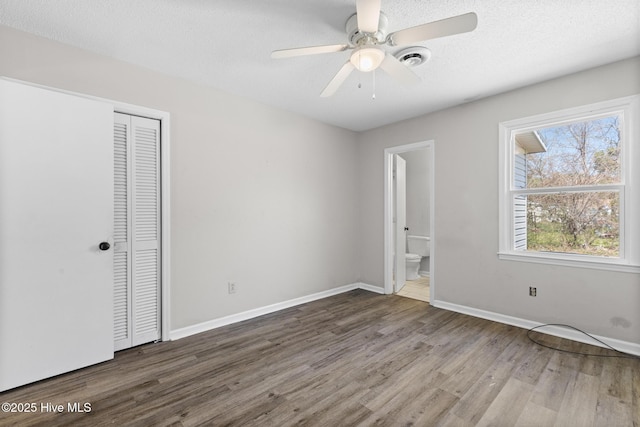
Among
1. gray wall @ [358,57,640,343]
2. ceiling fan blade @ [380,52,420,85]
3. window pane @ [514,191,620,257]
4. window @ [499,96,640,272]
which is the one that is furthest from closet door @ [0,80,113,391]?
window pane @ [514,191,620,257]

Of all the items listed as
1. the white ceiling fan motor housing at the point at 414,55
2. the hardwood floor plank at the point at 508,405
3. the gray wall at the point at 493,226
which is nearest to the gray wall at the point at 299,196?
the gray wall at the point at 493,226

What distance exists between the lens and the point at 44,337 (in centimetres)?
209

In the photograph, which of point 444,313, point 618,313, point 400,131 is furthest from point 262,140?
point 618,313

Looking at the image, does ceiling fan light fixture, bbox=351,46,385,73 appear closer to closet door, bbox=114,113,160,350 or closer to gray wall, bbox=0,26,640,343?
gray wall, bbox=0,26,640,343

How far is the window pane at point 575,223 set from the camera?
2.65m

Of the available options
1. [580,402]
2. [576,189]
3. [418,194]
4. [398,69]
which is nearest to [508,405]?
[580,402]

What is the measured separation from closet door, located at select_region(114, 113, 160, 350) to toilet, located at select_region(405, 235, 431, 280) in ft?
12.9

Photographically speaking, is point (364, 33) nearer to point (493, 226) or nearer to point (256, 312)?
point (493, 226)

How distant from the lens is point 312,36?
2.14 metres

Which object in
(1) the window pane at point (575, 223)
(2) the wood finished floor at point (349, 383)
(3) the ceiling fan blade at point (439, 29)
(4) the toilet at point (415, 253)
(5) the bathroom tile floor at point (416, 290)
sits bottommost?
(2) the wood finished floor at point (349, 383)

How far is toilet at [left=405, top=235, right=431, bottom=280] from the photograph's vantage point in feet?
16.7

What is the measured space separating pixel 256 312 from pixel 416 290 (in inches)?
98.8

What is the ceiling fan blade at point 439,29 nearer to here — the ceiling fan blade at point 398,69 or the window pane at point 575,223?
the ceiling fan blade at point 398,69

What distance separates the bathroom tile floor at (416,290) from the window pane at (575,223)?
5.00ft
